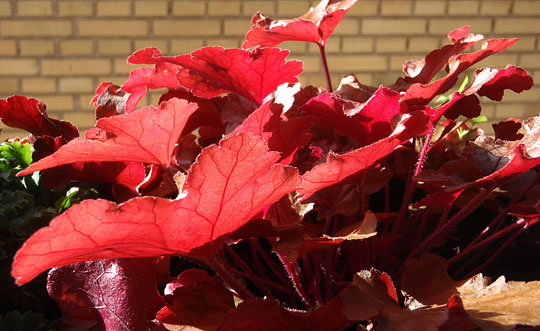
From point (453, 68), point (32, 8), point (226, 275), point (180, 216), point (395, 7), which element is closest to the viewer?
point (180, 216)

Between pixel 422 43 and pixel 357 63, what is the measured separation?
40cm

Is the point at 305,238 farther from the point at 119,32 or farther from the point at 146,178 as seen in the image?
the point at 119,32

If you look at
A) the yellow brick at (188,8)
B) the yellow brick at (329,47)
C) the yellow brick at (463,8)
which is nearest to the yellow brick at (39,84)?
the yellow brick at (188,8)

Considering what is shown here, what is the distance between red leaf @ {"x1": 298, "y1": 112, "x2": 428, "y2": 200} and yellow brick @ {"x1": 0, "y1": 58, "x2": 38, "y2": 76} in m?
3.01

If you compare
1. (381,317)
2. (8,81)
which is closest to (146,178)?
(381,317)

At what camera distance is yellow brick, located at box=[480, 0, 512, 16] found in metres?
3.17

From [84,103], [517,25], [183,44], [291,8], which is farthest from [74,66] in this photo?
[517,25]

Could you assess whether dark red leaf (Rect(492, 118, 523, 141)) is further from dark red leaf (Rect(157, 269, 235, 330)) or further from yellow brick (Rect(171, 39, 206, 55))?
yellow brick (Rect(171, 39, 206, 55))

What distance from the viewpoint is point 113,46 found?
305 centimetres

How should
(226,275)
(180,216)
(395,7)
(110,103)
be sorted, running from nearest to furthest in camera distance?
(180,216) < (226,275) < (110,103) < (395,7)

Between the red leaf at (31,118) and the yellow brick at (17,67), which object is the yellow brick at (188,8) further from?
the red leaf at (31,118)

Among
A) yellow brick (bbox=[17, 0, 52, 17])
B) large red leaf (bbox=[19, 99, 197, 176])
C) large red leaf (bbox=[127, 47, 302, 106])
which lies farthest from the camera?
yellow brick (bbox=[17, 0, 52, 17])

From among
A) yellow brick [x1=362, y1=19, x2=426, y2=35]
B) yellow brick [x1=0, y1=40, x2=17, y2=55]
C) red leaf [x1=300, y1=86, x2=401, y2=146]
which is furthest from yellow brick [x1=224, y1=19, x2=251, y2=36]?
red leaf [x1=300, y1=86, x2=401, y2=146]

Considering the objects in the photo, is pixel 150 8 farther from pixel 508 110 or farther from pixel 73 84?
pixel 508 110
